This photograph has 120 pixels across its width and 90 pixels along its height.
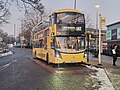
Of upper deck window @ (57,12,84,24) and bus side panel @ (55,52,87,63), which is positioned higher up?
upper deck window @ (57,12,84,24)

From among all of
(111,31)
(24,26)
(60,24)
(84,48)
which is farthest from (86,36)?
(24,26)

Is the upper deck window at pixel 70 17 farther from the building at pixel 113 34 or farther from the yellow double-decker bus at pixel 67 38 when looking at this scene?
the building at pixel 113 34

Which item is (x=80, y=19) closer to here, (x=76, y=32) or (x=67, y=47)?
(x=76, y=32)

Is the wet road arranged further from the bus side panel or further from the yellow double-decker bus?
the yellow double-decker bus

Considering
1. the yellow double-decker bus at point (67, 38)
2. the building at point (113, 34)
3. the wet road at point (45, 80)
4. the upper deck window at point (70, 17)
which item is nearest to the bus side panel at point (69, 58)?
the yellow double-decker bus at point (67, 38)

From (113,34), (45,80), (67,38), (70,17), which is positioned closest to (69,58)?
(67,38)

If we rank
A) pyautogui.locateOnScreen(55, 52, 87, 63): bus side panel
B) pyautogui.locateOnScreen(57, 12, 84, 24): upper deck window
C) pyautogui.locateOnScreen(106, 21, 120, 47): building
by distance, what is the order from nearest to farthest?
pyautogui.locateOnScreen(55, 52, 87, 63): bus side panel
pyautogui.locateOnScreen(57, 12, 84, 24): upper deck window
pyautogui.locateOnScreen(106, 21, 120, 47): building

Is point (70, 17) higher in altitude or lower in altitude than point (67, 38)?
higher

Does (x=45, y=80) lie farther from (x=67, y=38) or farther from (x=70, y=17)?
(x=70, y=17)

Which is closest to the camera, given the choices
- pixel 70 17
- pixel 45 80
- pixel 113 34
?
pixel 45 80

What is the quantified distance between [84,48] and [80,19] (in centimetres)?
231

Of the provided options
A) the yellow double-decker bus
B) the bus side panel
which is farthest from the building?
the bus side panel

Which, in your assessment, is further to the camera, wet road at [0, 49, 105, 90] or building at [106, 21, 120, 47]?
building at [106, 21, 120, 47]

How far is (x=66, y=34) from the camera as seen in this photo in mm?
20594
